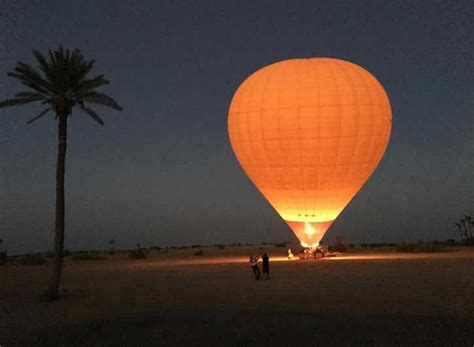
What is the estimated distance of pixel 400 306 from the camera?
1599cm

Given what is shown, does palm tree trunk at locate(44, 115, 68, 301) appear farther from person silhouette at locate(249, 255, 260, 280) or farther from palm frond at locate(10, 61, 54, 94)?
person silhouette at locate(249, 255, 260, 280)

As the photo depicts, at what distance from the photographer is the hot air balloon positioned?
36719 mm

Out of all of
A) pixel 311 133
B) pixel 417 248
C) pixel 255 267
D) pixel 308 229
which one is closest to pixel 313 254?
pixel 308 229

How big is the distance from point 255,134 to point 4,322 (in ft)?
83.7

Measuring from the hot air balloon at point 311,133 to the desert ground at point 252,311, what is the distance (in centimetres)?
1212

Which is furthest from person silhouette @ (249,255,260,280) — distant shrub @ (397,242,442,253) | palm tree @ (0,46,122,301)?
distant shrub @ (397,242,442,253)

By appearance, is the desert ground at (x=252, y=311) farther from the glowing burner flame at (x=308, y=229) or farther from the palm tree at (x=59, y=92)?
the glowing burner flame at (x=308, y=229)

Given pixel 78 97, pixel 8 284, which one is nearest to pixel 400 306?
pixel 78 97

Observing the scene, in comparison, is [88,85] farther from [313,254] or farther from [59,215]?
[313,254]

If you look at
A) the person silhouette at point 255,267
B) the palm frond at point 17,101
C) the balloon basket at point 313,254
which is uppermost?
the palm frond at point 17,101

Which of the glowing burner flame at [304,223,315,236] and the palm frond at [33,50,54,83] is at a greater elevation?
the palm frond at [33,50,54,83]

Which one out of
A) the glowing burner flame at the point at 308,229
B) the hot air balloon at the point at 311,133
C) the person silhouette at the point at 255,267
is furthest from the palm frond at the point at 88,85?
the glowing burner flame at the point at 308,229

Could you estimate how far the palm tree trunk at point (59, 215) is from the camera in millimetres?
20625

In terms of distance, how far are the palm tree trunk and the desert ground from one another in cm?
76
